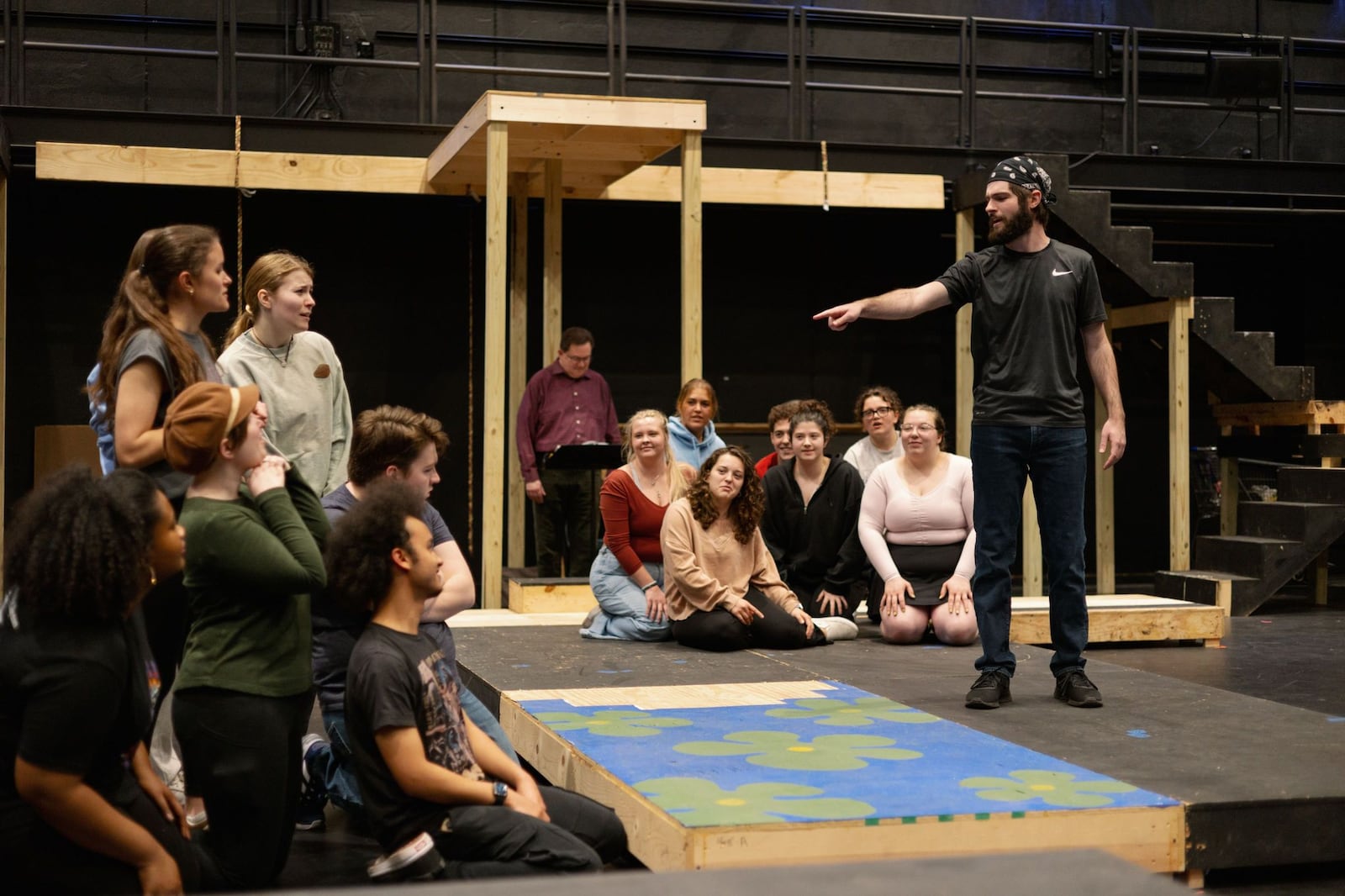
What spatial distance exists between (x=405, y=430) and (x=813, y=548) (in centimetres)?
285

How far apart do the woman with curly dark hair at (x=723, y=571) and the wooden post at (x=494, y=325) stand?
1313 millimetres

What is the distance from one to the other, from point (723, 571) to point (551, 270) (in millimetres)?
3202

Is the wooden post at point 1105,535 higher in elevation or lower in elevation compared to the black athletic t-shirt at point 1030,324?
lower

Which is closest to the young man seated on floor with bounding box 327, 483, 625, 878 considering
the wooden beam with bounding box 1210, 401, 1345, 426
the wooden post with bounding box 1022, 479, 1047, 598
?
the wooden post with bounding box 1022, 479, 1047, 598

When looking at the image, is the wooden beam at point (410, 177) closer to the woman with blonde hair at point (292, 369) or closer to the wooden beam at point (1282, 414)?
the wooden beam at point (1282, 414)

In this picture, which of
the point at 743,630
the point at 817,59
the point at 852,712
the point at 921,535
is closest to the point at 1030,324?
the point at 852,712

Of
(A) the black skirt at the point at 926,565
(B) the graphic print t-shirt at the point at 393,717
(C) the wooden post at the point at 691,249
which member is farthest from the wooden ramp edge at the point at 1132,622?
(B) the graphic print t-shirt at the point at 393,717

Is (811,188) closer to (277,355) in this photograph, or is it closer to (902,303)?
(902,303)

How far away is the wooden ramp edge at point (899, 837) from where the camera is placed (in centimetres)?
264

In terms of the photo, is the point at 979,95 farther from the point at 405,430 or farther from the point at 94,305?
the point at 405,430

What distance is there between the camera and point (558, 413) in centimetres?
737

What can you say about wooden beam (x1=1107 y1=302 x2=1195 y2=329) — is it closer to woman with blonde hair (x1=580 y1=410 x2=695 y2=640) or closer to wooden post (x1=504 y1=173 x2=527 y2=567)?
wooden post (x1=504 y1=173 x2=527 y2=567)

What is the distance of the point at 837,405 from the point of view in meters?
9.60

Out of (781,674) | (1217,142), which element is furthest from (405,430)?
(1217,142)
